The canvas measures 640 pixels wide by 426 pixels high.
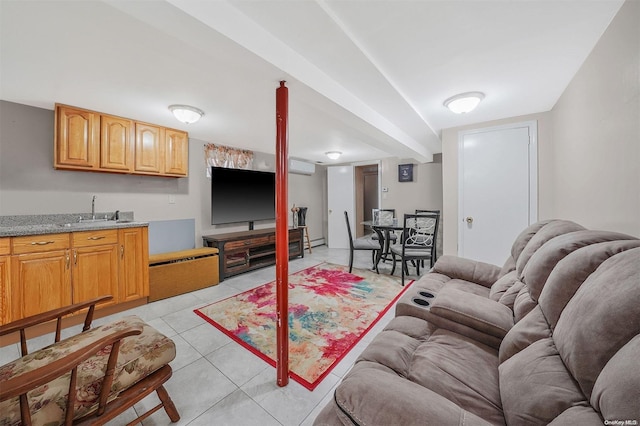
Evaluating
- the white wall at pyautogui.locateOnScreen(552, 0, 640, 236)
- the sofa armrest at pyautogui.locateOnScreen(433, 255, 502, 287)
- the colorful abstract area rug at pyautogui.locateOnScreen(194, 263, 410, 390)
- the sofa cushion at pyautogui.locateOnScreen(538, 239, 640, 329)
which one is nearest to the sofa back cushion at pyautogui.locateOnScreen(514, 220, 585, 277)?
the white wall at pyautogui.locateOnScreen(552, 0, 640, 236)

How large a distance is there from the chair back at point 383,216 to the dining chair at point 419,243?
61cm

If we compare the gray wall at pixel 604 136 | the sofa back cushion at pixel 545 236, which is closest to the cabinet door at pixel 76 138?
the sofa back cushion at pixel 545 236

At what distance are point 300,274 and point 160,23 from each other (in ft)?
11.1

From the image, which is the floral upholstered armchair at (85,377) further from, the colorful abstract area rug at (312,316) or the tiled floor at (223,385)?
the colorful abstract area rug at (312,316)

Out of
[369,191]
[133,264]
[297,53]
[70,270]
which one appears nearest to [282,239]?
[297,53]

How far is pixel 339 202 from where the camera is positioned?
6227mm

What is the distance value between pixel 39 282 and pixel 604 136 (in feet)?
15.1

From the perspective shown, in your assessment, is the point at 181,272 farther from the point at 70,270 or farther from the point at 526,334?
the point at 526,334

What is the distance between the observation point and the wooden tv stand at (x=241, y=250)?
12.2 feet

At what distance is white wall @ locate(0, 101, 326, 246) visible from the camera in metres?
2.43

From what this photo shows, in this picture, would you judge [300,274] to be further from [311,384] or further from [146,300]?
[311,384]

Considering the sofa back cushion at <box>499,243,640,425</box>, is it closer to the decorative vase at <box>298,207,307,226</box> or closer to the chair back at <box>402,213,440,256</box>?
the chair back at <box>402,213,440,256</box>

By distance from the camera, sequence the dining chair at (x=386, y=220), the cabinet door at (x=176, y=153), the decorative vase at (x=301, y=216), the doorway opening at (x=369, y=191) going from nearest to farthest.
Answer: the cabinet door at (x=176, y=153) → the dining chair at (x=386, y=220) → the decorative vase at (x=301, y=216) → the doorway opening at (x=369, y=191)

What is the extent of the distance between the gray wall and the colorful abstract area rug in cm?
193
